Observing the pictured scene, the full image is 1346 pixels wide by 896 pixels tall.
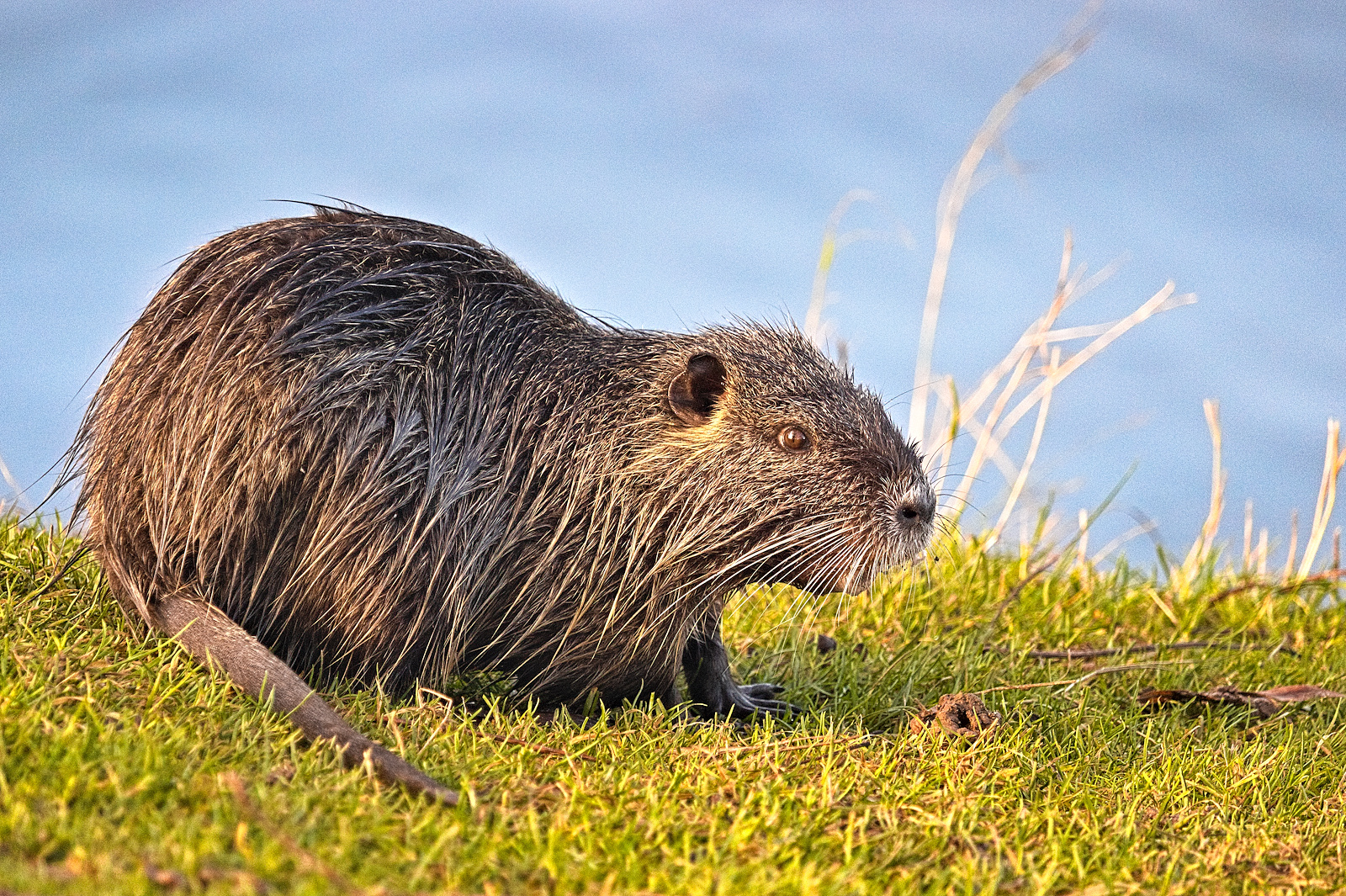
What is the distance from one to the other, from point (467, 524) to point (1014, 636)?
2.44 metres

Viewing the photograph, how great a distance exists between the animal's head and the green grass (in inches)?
19.5

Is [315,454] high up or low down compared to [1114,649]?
up

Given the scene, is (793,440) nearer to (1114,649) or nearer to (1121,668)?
(1121,668)

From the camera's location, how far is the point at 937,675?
4.45 m

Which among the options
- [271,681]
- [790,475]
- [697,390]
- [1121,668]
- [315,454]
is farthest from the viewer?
[1121,668]

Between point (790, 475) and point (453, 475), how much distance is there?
→ 992 millimetres

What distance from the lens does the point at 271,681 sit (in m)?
3.19

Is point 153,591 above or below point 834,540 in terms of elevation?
below

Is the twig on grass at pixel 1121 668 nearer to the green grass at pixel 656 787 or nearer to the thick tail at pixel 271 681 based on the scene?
the green grass at pixel 656 787

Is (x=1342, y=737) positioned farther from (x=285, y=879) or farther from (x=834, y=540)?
(x=285, y=879)

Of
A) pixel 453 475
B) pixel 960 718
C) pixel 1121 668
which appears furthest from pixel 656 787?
pixel 1121 668

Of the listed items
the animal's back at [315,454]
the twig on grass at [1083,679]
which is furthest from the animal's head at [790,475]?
the twig on grass at [1083,679]

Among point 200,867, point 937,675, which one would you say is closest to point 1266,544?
point 937,675

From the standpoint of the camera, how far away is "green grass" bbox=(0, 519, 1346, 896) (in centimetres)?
240
